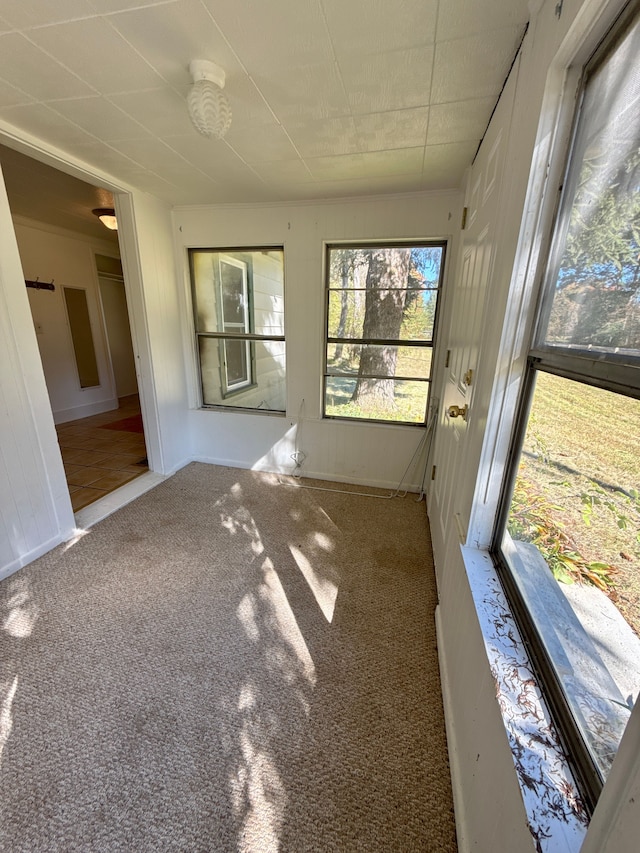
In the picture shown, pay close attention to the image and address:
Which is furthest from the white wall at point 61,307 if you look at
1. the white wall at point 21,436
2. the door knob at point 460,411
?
the door knob at point 460,411

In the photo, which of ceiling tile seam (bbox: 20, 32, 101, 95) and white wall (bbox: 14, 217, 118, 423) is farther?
white wall (bbox: 14, 217, 118, 423)

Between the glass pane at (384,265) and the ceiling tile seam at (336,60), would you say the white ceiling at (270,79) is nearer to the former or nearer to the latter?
the ceiling tile seam at (336,60)

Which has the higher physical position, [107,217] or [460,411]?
[107,217]

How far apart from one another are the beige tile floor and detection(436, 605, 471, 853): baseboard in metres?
2.64

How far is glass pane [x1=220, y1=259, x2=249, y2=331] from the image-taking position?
9.80ft

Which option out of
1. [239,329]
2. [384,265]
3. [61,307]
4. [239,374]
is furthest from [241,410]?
[61,307]

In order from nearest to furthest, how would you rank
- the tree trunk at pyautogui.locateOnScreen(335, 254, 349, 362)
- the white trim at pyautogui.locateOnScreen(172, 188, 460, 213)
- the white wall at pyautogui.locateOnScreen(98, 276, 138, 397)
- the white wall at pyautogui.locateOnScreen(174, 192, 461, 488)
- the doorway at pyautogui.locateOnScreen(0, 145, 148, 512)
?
the white trim at pyautogui.locateOnScreen(172, 188, 460, 213), the white wall at pyautogui.locateOnScreen(174, 192, 461, 488), the tree trunk at pyautogui.locateOnScreen(335, 254, 349, 362), the doorway at pyautogui.locateOnScreen(0, 145, 148, 512), the white wall at pyautogui.locateOnScreen(98, 276, 138, 397)

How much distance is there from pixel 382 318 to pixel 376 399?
0.68 metres

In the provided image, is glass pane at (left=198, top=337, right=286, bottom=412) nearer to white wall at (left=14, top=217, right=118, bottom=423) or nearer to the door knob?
the door knob

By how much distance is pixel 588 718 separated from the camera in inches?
24.5

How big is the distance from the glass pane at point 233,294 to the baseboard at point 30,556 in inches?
84.7

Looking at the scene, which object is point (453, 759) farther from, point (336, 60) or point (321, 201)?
point (321, 201)

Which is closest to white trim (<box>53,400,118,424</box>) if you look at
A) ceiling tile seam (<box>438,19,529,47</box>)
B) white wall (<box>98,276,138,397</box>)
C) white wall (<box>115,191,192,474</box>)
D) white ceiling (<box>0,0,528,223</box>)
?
white wall (<box>98,276,138,397</box>)

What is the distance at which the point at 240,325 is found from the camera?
10.1ft
